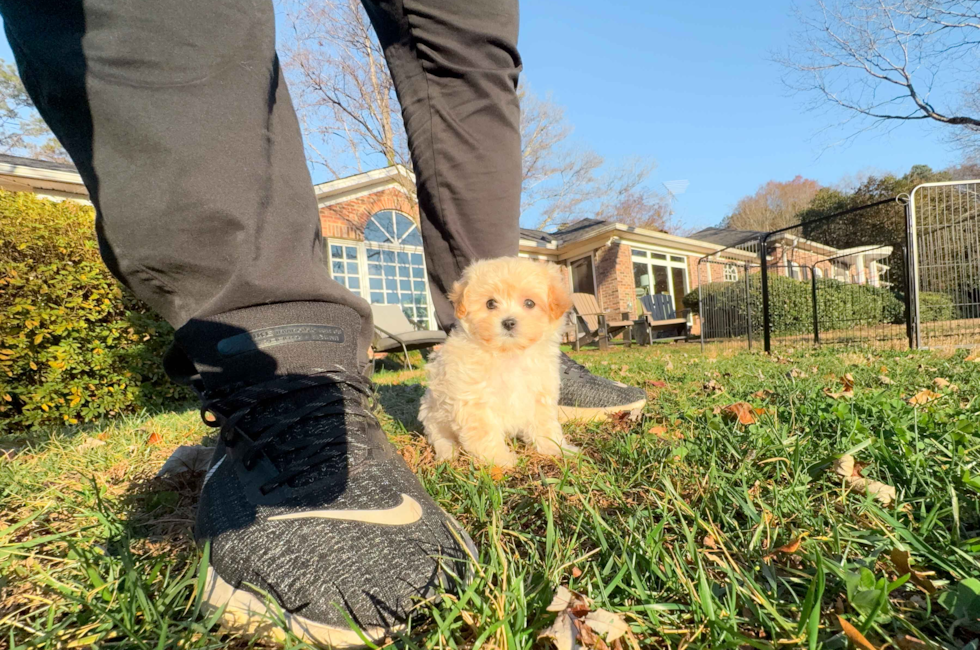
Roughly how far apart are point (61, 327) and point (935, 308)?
10.7m

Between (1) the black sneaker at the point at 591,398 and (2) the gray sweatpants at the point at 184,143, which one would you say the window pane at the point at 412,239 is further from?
(2) the gray sweatpants at the point at 184,143

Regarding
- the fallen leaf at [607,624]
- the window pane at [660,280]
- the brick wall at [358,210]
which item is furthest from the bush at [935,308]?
the window pane at [660,280]

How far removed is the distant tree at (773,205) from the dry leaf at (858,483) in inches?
1751

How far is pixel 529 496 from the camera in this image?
1.38m

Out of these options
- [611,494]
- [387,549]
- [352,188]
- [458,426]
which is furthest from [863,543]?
[352,188]

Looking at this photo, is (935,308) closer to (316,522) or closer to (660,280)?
(316,522)

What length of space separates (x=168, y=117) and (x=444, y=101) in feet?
4.21

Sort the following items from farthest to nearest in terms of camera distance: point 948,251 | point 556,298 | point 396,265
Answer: point 396,265
point 948,251
point 556,298

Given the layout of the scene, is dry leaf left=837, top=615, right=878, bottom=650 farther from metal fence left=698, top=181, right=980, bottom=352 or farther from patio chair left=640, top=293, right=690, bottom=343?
patio chair left=640, top=293, right=690, bottom=343

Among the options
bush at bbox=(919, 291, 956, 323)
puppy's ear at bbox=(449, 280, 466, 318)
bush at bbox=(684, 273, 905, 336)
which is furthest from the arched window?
puppy's ear at bbox=(449, 280, 466, 318)

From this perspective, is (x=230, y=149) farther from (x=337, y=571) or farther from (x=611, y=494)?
(x=611, y=494)

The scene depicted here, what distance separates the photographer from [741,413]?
1837mm

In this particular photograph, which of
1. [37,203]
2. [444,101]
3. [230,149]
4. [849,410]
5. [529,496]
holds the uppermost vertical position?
[37,203]

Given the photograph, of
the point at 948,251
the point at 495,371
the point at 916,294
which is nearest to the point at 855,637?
the point at 495,371
